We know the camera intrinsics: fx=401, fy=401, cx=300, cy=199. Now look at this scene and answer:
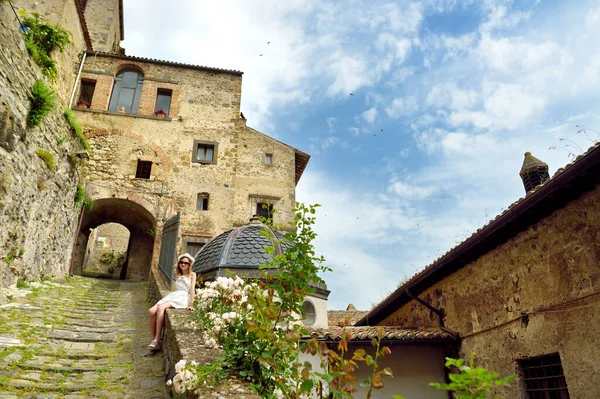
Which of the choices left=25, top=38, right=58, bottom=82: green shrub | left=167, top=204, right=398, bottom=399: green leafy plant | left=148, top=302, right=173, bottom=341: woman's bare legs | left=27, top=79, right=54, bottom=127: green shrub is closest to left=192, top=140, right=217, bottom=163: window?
left=25, top=38, right=58, bottom=82: green shrub

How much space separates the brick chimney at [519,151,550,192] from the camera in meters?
10.0

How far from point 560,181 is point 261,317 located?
435 centimetres

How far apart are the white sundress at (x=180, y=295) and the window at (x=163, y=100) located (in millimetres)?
13862

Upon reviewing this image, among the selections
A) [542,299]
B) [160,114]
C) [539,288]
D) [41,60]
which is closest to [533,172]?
[539,288]

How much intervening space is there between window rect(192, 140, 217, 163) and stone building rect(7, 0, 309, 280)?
4cm

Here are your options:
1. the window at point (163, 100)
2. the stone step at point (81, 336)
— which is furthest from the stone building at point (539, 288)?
the window at point (163, 100)

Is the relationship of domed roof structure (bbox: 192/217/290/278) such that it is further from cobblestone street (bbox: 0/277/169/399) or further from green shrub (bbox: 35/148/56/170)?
green shrub (bbox: 35/148/56/170)

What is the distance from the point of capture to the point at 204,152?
57.6 feet

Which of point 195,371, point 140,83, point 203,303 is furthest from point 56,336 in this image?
point 140,83

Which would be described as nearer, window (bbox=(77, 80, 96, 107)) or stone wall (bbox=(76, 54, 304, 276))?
stone wall (bbox=(76, 54, 304, 276))

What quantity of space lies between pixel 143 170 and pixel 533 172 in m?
14.0

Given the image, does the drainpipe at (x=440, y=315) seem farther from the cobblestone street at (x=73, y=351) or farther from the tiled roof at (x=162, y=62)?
the tiled roof at (x=162, y=62)

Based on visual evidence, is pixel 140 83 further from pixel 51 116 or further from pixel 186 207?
pixel 51 116

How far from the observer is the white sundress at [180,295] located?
5.35m
